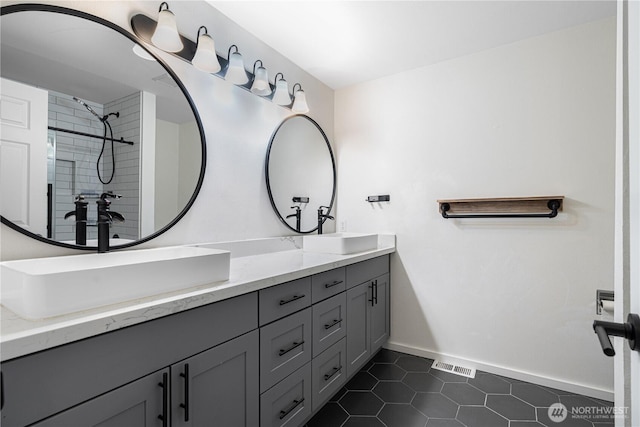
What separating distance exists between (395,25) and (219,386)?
221 cm

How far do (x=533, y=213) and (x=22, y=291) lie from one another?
256 cm

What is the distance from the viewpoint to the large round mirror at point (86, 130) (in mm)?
1146

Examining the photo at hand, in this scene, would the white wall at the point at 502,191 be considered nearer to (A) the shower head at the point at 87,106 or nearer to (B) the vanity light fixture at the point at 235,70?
(B) the vanity light fixture at the point at 235,70

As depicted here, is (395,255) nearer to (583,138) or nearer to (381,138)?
(381,138)

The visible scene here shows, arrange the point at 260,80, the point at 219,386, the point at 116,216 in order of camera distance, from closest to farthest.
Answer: the point at 219,386 < the point at 116,216 < the point at 260,80

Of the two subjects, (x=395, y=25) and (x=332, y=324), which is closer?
(x=332, y=324)

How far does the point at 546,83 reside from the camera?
210 centimetres

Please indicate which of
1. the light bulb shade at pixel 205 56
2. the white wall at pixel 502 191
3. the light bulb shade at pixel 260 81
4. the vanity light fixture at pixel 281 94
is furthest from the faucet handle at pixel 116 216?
the white wall at pixel 502 191

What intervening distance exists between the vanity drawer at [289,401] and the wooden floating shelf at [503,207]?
5.04 feet

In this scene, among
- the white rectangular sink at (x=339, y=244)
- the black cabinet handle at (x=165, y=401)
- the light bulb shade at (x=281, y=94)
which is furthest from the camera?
the light bulb shade at (x=281, y=94)

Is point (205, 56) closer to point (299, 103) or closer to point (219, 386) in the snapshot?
point (299, 103)

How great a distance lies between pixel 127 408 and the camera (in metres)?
0.91

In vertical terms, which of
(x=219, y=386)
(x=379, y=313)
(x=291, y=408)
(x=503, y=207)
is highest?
(x=503, y=207)

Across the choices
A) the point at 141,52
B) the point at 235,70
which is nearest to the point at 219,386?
the point at 141,52
